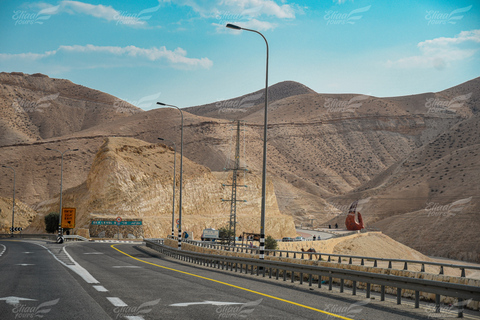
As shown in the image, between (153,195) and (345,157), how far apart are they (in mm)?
89699

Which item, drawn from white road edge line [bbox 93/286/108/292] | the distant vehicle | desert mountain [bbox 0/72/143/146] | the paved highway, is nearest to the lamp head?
the paved highway

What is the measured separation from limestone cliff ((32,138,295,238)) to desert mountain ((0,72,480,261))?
6.37m

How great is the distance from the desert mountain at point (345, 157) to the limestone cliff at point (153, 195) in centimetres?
637

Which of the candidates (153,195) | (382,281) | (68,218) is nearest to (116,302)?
(382,281)

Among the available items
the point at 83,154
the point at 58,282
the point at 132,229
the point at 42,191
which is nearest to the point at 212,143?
the point at 83,154

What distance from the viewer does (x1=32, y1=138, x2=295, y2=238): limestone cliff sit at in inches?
3243

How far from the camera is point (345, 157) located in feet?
538

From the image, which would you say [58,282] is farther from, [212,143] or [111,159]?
[212,143]

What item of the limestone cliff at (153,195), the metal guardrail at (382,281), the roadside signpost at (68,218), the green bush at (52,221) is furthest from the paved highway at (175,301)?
the green bush at (52,221)

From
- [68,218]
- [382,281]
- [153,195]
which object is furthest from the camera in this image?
[153,195]

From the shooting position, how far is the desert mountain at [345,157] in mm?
98062

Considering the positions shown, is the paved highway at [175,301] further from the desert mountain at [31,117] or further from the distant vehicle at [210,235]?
the desert mountain at [31,117]

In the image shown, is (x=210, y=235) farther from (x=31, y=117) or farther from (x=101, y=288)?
(x=31, y=117)

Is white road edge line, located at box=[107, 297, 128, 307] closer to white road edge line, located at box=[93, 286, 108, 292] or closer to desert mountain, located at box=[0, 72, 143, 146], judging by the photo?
white road edge line, located at box=[93, 286, 108, 292]
